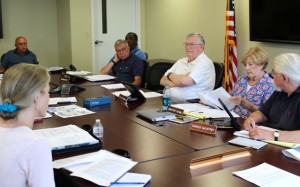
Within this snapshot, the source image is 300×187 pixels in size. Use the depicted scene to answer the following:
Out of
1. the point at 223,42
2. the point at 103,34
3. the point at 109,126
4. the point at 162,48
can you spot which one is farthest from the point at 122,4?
the point at 109,126

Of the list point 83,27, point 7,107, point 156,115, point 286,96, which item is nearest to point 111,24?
point 83,27

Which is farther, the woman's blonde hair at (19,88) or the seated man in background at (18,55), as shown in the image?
the seated man in background at (18,55)

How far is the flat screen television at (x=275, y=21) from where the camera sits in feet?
Answer: 13.1

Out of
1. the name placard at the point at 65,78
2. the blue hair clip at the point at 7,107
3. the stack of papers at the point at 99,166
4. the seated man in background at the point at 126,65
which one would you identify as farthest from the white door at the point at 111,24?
the blue hair clip at the point at 7,107

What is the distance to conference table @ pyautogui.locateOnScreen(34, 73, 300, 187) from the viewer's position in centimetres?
153

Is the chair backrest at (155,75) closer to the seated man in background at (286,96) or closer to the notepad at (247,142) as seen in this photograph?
the seated man in background at (286,96)

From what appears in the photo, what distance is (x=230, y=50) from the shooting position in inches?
188

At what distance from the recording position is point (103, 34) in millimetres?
6855

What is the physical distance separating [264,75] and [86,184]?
198 cm

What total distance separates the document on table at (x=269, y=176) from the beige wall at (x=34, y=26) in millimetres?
5966

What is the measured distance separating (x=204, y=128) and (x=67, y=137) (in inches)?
30.9

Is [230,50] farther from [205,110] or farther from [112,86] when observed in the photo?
[205,110]

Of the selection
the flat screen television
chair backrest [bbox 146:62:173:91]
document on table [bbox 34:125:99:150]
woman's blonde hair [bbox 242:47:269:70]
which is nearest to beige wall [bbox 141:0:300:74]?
the flat screen television

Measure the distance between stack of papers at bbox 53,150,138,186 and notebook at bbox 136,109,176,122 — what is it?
2.27 feet
